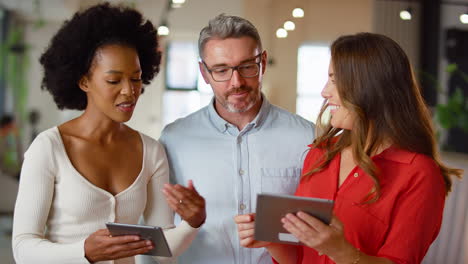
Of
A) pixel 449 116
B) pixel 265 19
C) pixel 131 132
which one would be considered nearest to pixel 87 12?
pixel 131 132

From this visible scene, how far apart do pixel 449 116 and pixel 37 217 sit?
5246mm

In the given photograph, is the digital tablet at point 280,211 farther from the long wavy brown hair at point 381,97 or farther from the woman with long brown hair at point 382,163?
the long wavy brown hair at point 381,97

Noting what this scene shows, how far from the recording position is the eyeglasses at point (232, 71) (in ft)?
7.32

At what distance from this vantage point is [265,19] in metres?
8.94

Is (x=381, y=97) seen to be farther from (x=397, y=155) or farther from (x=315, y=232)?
(x=315, y=232)

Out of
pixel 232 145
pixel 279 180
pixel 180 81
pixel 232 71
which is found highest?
pixel 232 71

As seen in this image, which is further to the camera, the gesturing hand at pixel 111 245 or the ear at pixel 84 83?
the ear at pixel 84 83

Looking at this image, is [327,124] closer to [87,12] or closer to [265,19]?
[87,12]

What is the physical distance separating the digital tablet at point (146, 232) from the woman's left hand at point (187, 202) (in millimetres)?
137

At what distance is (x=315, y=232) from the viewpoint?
5.05 feet

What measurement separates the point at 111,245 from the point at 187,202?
0.27 meters

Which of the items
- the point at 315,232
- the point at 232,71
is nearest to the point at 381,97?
the point at 315,232

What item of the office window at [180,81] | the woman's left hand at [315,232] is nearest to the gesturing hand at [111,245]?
the woman's left hand at [315,232]

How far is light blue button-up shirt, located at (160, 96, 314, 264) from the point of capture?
2.29 meters
